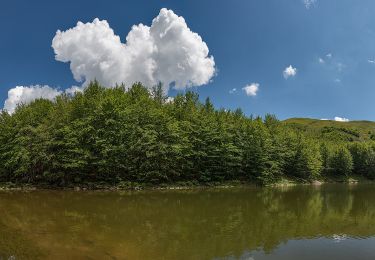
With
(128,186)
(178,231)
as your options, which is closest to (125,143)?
(128,186)

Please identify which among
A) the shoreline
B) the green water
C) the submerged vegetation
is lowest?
the green water

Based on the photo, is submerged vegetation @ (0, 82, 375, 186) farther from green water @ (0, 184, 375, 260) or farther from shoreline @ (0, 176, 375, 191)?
green water @ (0, 184, 375, 260)

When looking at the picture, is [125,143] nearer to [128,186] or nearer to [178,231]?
[128,186]

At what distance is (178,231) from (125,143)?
A: 33.9m

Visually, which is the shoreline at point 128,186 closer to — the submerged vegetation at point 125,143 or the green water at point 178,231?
the submerged vegetation at point 125,143

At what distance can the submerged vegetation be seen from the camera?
2178 inches

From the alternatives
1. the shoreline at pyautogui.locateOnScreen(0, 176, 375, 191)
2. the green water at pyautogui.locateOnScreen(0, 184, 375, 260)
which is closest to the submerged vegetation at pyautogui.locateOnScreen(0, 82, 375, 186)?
the shoreline at pyautogui.locateOnScreen(0, 176, 375, 191)

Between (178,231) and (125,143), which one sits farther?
(125,143)

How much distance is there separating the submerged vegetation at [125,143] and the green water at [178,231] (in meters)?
15.7

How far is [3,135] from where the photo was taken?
196 feet

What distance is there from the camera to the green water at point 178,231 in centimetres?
1941

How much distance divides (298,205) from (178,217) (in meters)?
18.4

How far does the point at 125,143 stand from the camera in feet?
188

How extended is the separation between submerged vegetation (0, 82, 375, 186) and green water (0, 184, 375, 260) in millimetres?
15718
